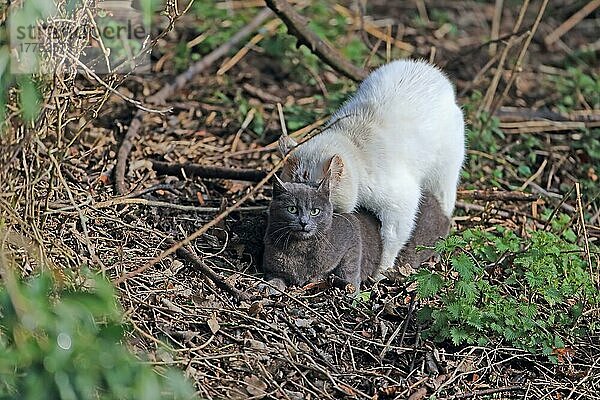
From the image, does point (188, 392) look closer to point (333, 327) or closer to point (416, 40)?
point (333, 327)

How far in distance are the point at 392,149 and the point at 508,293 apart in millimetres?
1056

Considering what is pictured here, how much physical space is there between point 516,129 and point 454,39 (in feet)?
6.88

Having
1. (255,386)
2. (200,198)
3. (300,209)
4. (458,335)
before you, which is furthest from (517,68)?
(255,386)

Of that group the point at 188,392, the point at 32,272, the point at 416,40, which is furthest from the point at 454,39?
the point at 188,392

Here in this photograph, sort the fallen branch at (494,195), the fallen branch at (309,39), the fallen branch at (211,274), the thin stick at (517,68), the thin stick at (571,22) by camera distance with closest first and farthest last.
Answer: the fallen branch at (211,274) → the fallen branch at (494,195) → the fallen branch at (309,39) → the thin stick at (517,68) → the thin stick at (571,22)

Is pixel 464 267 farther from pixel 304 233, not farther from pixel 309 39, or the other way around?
pixel 309 39

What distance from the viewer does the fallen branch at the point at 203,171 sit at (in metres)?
5.35

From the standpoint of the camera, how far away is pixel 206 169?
5.41 m

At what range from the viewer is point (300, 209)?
4332mm

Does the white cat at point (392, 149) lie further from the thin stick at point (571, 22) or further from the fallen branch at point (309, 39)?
the thin stick at point (571, 22)

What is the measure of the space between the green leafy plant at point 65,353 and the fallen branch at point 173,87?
7.49ft

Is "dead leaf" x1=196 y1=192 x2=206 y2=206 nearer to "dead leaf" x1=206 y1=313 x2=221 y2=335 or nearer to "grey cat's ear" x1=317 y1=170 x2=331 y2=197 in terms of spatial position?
"grey cat's ear" x1=317 y1=170 x2=331 y2=197

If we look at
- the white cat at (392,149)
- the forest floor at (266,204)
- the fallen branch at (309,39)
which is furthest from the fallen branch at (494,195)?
the fallen branch at (309,39)

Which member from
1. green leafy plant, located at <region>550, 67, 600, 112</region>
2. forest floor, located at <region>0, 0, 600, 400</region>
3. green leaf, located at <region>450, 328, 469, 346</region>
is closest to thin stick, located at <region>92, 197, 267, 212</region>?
forest floor, located at <region>0, 0, 600, 400</region>
